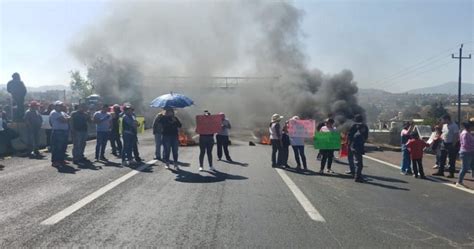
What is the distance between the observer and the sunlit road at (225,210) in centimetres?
609

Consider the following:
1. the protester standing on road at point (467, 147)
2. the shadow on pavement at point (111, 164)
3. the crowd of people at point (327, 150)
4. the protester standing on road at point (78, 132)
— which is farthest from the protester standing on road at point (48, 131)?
the protester standing on road at point (467, 147)

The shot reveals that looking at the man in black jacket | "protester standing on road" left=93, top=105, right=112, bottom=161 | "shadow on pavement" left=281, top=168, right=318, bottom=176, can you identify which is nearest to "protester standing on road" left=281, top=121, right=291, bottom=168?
"shadow on pavement" left=281, top=168, right=318, bottom=176

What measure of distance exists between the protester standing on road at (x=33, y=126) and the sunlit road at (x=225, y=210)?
11.6ft

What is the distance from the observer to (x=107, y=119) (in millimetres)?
14883

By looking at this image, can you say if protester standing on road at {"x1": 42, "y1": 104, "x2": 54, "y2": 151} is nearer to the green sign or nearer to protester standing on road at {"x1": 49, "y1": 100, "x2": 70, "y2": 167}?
protester standing on road at {"x1": 49, "y1": 100, "x2": 70, "y2": 167}

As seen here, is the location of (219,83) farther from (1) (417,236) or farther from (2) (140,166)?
(1) (417,236)

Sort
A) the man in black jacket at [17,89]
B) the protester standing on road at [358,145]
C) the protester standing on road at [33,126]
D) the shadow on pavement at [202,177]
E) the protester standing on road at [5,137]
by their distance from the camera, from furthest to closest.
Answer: the man in black jacket at [17,89] < the protester standing on road at [33,126] < the protester standing on road at [5,137] < the protester standing on road at [358,145] < the shadow on pavement at [202,177]

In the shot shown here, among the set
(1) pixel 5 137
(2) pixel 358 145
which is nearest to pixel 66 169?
(1) pixel 5 137

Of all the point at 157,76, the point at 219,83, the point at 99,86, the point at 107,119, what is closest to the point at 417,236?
the point at 107,119

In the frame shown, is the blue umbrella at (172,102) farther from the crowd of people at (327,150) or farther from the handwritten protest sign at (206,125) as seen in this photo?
the crowd of people at (327,150)

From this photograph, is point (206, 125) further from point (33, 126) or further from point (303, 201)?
point (33, 126)

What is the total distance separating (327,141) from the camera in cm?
1320

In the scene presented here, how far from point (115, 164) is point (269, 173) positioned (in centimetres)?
441

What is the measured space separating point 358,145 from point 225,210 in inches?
201
